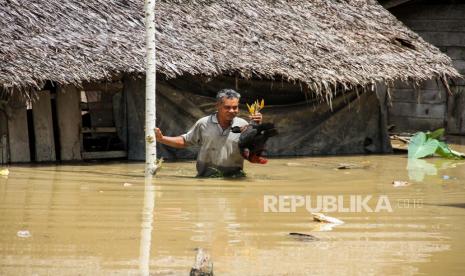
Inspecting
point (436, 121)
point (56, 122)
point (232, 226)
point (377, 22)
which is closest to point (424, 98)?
point (436, 121)

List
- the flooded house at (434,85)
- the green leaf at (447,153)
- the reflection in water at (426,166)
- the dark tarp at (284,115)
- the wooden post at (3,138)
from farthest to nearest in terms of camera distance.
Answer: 1. the flooded house at (434,85)
2. the green leaf at (447,153)
3. the dark tarp at (284,115)
4. the wooden post at (3,138)
5. the reflection in water at (426,166)

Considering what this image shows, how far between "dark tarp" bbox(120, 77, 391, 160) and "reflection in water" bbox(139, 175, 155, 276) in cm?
320

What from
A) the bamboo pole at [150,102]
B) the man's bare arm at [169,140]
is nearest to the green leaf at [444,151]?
the bamboo pole at [150,102]

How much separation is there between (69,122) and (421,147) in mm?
5115

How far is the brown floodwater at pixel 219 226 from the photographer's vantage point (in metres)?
6.50

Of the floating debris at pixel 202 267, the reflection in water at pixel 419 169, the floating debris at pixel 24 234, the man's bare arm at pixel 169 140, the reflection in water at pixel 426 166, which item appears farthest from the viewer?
the reflection in water at pixel 426 166

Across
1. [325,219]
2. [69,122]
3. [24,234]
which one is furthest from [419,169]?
[24,234]

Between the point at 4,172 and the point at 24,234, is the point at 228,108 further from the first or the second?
the point at 24,234

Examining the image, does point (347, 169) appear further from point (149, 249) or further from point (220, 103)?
point (149, 249)

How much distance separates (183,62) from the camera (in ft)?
42.5

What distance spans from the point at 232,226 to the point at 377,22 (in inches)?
349

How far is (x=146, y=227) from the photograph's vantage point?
7699 millimetres

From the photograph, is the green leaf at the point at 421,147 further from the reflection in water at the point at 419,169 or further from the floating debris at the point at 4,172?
the floating debris at the point at 4,172

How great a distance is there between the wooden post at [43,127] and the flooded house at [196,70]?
14 millimetres
